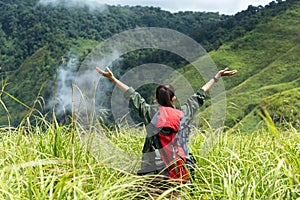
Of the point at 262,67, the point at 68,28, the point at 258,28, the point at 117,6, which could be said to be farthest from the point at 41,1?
the point at 262,67

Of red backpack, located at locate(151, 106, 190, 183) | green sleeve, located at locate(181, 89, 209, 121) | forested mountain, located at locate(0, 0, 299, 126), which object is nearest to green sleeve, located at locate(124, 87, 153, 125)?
red backpack, located at locate(151, 106, 190, 183)

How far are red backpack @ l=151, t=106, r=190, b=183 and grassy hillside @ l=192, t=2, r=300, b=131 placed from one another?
48.8m

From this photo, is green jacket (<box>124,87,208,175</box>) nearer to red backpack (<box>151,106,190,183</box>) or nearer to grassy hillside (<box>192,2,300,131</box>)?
red backpack (<box>151,106,190,183</box>)

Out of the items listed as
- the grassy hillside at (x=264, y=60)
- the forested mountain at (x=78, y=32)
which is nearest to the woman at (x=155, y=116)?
the grassy hillside at (x=264, y=60)

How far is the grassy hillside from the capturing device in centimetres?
5997

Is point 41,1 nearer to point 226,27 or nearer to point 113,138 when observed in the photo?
point 226,27

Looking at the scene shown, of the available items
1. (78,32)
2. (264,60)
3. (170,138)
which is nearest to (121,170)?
(170,138)

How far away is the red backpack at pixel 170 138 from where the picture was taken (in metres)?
3.08

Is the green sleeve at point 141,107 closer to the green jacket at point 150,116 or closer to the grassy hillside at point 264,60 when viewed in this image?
the green jacket at point 150,116

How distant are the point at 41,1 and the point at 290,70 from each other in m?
112

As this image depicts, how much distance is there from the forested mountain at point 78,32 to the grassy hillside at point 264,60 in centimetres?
58

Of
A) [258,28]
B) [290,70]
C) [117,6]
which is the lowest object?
[290,70]

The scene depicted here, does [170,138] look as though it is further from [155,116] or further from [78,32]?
[78,32]

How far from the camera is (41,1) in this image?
156m
